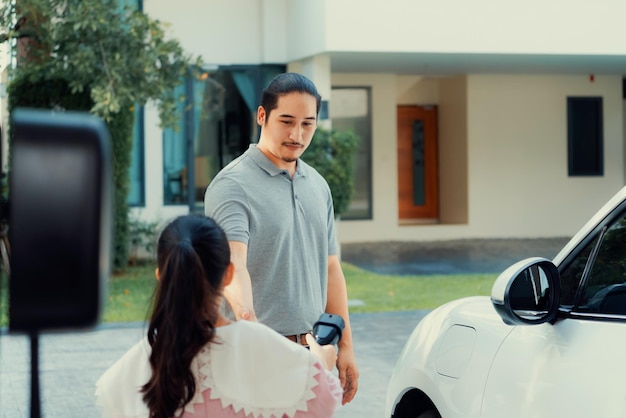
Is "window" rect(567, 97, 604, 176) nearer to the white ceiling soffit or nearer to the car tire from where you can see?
the white ceiling soffit

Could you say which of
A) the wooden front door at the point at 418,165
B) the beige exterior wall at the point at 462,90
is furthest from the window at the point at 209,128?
the wooden front door at the point at 418,165

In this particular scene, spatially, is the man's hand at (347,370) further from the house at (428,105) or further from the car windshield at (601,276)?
the house at (428,105)

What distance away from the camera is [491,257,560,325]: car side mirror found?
318 cm

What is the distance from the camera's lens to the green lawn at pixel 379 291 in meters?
11.6

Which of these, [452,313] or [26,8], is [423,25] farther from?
[452,313]

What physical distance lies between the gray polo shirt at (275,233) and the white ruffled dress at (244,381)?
3.12 feet

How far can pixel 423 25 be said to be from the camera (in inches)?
603

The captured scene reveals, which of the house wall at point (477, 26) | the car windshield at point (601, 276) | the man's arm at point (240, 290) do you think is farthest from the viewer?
the house wall at point (477, 26)

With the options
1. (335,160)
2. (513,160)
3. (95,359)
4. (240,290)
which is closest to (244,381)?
(240,290)

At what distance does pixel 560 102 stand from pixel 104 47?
1038 cm

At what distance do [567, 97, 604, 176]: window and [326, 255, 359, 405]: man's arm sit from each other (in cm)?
1686

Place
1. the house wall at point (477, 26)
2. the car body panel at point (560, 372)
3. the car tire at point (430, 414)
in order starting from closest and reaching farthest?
the car body panel at point (560, 372) → the car tire at point (430, 414) → the house wall at point (477, 26)

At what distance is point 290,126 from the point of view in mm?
3527

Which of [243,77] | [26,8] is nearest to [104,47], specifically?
[26,8]
